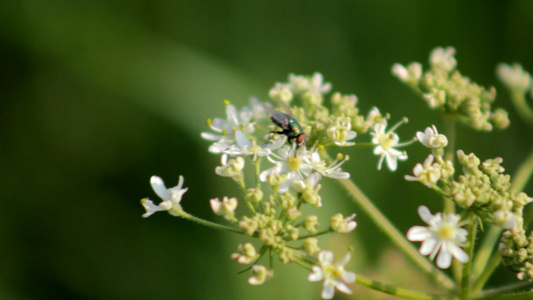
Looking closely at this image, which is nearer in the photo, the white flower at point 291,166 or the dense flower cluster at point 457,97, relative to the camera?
the white flower at point 291,166

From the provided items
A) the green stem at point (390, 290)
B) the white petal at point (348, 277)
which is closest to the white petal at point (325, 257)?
the white petal at point (348, 277)

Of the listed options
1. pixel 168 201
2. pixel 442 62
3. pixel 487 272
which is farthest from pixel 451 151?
pixel 168 201

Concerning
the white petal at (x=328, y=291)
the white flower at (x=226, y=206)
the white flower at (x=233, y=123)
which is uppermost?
the white flower at (x=233, y=123)

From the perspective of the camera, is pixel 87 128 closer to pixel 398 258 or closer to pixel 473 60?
pixel 398 258

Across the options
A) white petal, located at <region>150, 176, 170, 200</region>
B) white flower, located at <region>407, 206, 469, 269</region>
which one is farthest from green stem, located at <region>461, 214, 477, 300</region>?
white petal, located at <region>150, 176, 170, 200</region>

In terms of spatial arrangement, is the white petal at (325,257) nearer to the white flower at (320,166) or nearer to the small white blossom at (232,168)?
the white flower at (320,166)

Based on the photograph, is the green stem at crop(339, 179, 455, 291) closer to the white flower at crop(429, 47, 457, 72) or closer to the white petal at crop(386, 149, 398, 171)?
the white petal at crop(386, 149, 398, 171)

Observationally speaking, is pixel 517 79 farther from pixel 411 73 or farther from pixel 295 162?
pixel 295 162
